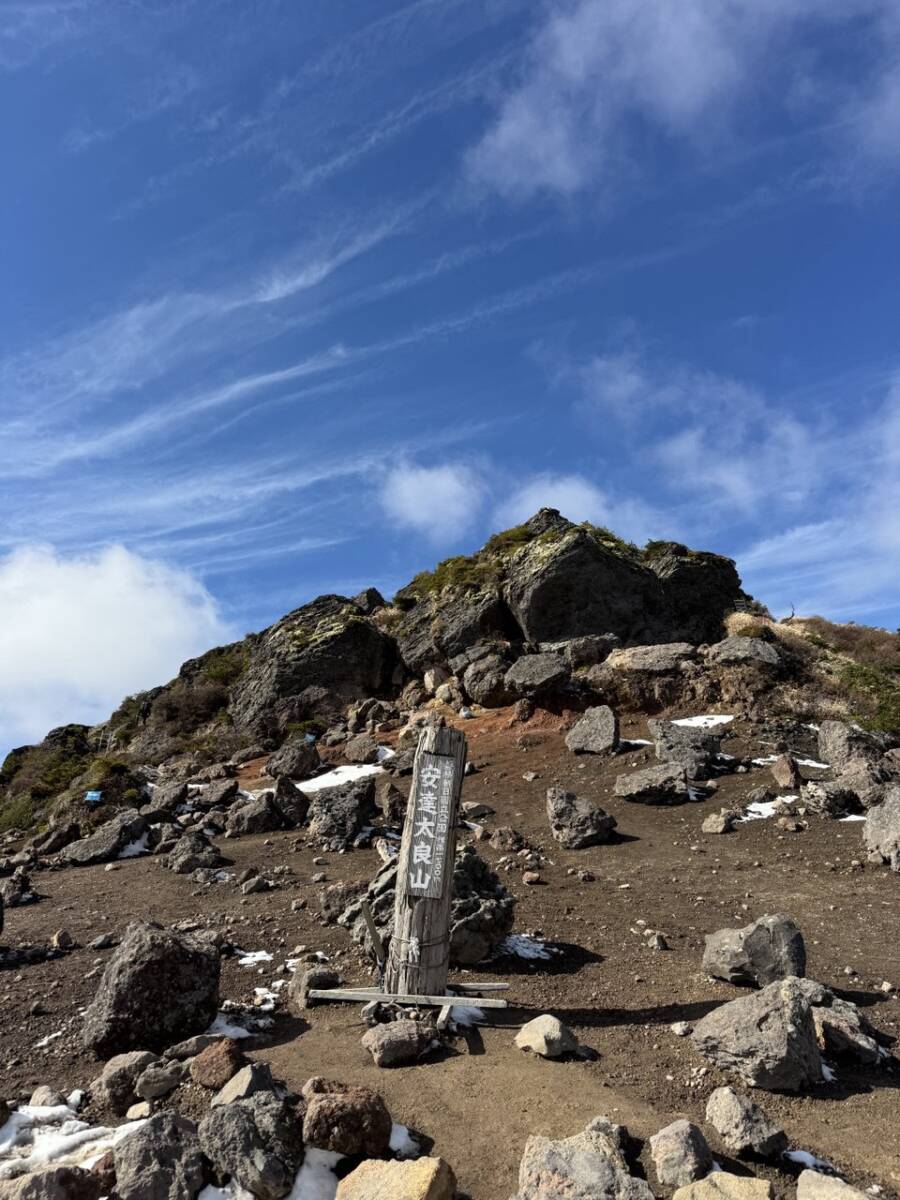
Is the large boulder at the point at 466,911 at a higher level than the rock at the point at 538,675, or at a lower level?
lower

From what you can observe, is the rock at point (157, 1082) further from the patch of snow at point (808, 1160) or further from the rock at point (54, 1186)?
the patch of snow at point (808, 1160)

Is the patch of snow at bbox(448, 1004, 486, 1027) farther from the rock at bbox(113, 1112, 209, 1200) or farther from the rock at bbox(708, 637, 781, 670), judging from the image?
the rock at bbox(708, 637, 781, 670)

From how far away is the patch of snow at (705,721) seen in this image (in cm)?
1823

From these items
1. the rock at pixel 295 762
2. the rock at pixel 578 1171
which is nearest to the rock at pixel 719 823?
the rock at pixel 578 1171

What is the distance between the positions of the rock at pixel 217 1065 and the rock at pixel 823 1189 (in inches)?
145

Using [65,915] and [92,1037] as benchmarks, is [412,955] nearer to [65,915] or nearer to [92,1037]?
[92,1037]

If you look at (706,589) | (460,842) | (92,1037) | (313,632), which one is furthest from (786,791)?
(313,632)

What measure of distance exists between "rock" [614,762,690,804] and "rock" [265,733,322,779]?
885 centimetres

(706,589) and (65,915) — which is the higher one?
(706,589)

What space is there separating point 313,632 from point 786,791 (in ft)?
62.8

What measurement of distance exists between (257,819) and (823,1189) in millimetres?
12992

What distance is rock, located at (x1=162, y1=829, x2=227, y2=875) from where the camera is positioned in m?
13.1

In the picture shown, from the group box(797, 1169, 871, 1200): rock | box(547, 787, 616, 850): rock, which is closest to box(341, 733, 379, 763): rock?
box(547, 787, 616, 850): rock

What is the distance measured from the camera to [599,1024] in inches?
268
